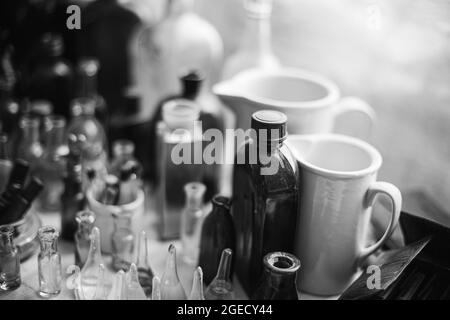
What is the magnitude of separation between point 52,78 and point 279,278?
63 cm

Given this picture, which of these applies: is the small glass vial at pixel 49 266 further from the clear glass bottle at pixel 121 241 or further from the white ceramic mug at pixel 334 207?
the white ceramic mug at pixel 334 207

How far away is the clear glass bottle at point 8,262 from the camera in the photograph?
→ 28.8 inches

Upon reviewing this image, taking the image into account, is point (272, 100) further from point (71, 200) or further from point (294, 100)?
point (71, 200)

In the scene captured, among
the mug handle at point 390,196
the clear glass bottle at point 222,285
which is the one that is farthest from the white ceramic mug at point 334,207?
the clear glass bottle at point 222,285

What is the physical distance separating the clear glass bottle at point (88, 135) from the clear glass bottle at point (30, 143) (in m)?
0.05

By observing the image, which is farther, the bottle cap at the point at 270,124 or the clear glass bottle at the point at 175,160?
the clear glass bottle at the point at 175,160

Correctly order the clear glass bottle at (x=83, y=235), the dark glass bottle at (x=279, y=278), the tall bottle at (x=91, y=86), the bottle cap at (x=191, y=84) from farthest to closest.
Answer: the tall bottle at (x=91, y=86) < the bottle cap at (x=191, y=84) < the clear glass bottle at (x=83, y=235) < the dark glass bottle at (x=279, y=278)

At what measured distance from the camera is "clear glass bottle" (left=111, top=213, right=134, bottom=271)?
0.80m

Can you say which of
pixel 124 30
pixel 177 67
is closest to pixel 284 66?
pixel 177 67

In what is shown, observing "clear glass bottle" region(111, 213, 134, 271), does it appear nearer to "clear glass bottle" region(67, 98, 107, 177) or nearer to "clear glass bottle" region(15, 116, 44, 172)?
"clear glass bottle" region(67, 98, 107, 177)

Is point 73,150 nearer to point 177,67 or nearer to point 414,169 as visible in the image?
point 177,67

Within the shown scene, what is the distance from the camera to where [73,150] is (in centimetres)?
86

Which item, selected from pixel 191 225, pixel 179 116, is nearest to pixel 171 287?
pixel 191 225

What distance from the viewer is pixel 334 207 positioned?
724 millimetres
